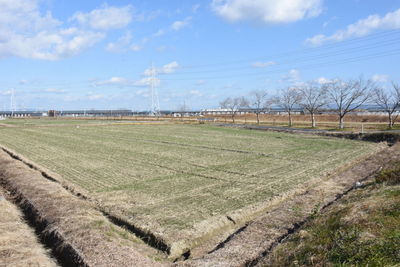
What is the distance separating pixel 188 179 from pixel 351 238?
31.0ft

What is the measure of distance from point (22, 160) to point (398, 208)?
20986mm

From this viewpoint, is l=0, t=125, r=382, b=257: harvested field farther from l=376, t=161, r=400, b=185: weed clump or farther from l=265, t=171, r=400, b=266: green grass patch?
l=376, t=161, r=400, b=185: weed clump

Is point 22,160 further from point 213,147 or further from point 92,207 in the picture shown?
point 213,147

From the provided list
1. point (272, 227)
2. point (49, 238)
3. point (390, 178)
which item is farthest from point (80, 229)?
point (390, 178)

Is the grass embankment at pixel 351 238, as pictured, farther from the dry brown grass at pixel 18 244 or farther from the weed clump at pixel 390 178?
the dry brown grass at pixel 18 244

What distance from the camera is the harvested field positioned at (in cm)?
1022

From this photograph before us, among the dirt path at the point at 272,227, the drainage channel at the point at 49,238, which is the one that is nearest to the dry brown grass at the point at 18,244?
the drainage channel at the point at 49,238

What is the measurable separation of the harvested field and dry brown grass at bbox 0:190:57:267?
8.21 ft

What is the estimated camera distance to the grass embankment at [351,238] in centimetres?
615

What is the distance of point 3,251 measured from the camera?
322 inches

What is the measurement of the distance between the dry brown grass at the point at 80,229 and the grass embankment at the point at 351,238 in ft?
11.1

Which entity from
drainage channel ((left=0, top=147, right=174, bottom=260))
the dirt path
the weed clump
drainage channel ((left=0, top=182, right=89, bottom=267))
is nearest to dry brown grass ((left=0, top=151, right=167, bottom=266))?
drainage channel ((left=0, top=182, right=89, bottom=267))

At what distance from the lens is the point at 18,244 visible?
8.84 meters

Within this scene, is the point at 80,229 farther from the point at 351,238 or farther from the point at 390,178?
the point at 390,178
